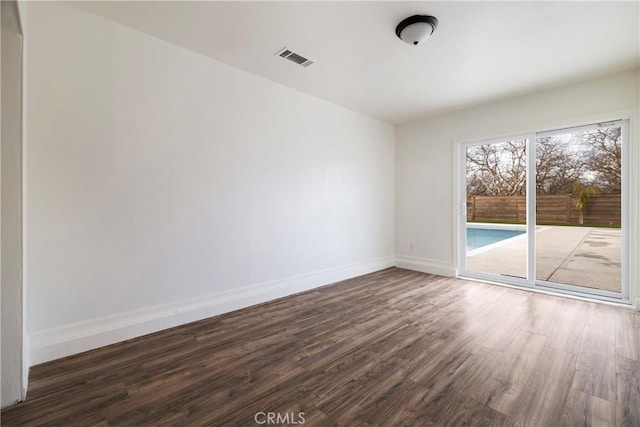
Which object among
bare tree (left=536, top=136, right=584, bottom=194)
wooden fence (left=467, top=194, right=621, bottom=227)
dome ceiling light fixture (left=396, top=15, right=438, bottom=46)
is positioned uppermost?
dome ceiling light fixture (left=396, top=15, right=438, bottom=46)

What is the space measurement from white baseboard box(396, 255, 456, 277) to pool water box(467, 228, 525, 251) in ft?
1.69

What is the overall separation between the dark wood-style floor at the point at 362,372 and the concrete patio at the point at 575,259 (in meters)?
0.69

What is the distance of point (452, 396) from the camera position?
1646mm

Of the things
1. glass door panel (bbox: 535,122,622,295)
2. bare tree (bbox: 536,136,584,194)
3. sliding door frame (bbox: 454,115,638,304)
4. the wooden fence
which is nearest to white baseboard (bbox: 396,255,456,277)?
sliding door frame (bbox: 454,115,638,304)

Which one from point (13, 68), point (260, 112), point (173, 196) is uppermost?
point (260, 112)

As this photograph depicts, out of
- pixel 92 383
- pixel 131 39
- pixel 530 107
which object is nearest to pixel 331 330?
pixel 92 383

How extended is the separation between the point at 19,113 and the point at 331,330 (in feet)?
8.97

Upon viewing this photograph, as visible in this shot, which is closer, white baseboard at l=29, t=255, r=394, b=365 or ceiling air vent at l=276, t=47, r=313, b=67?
white baseboard at l=29, t=255, r=394, b=365

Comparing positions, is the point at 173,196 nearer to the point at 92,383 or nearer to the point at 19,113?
the point at 19,113

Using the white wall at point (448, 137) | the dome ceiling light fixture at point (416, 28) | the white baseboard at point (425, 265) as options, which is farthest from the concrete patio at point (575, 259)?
the dome ceiling light fixture at point (416, 28)

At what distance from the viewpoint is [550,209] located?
3.74 m

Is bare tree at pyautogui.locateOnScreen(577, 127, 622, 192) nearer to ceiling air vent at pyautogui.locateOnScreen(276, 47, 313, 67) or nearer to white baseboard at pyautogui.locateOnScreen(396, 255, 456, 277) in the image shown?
white baseboard at pyautogui.locateOnScreen(396, 255, 456, 277)

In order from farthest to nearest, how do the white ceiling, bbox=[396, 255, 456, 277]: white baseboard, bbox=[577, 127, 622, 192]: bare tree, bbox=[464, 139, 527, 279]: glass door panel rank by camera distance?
bbox=[396, 255, 456, 277]: white baseboard → bbox=[464, 139, 527, 279]: glass door panel → bbox=[577, 127, 622, 192]: bare tree → the white ceiling

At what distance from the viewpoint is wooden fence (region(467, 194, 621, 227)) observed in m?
3.36
